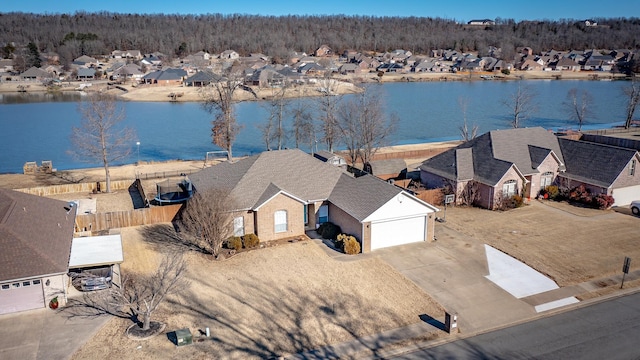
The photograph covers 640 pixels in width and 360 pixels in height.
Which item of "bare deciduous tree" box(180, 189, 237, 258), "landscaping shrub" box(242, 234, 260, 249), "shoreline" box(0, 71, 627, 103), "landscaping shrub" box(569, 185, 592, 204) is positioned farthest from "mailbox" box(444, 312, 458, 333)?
"shoreline" box(0, 71, 627, 103)

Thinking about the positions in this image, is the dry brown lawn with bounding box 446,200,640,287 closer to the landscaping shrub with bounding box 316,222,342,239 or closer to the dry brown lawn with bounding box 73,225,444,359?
the landscaping shrub with bounding box 316,222,342,239

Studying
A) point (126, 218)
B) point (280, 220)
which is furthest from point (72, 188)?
point (280, 220)

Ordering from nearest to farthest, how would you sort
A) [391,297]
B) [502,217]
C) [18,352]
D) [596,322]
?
[18,352] < [596,322] < [391,297] < [502,217]

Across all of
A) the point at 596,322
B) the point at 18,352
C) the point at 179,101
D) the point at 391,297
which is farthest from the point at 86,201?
the point at 179,101

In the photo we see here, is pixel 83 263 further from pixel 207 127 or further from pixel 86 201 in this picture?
pixel 207 127

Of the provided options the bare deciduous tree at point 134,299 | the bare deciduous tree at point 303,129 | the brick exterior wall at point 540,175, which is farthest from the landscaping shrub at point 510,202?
the bare deciduous tree at point 303,129

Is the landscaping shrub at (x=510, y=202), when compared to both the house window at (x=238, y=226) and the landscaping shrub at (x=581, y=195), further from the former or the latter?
the house window at (x=238, y=226)
